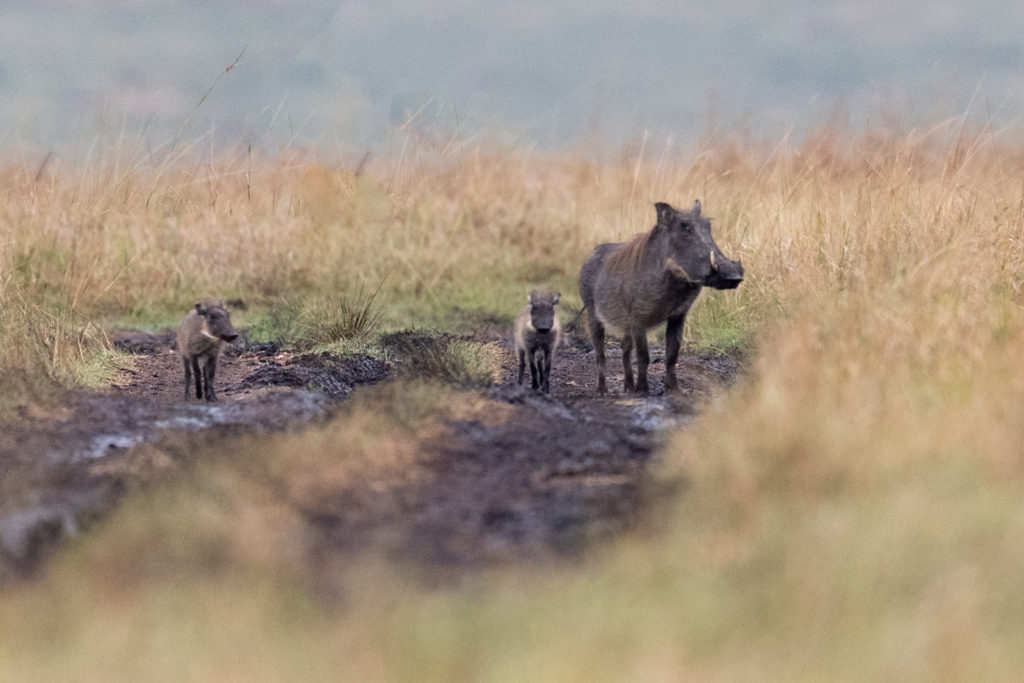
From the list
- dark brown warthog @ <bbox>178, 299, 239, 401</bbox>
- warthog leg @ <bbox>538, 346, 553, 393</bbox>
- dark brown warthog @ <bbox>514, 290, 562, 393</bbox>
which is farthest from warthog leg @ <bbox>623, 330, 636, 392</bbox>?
dark brown warthog @ <bbox>178, 299, 239, 401</bbox>

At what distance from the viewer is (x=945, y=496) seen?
161 inches

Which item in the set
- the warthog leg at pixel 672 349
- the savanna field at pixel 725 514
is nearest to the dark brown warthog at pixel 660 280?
the warthog leg at pixel 672 349

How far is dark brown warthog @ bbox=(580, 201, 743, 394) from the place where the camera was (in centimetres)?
650

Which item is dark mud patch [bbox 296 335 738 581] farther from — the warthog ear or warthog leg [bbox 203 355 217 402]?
warthog leg [bbox 203 355 217 402]

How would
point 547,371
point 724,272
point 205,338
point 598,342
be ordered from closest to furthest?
point 724,272 < point 205,338 < point 598,342 < point 547,371

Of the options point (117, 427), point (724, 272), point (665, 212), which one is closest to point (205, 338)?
point (117, 427)

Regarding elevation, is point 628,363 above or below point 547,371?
above

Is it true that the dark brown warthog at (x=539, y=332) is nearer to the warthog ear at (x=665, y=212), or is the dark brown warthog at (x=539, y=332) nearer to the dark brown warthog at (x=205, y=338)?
the warthog ear at (x=665, y=212)

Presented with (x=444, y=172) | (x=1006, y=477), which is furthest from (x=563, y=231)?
(x=1006, y=477)

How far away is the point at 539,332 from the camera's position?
7801mm

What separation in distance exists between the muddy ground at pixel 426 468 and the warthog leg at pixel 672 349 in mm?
169

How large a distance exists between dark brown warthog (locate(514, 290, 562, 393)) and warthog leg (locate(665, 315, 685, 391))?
842mm

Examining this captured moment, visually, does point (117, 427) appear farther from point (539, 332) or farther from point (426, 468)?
point (539, 332)

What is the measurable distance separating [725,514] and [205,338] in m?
4.17
